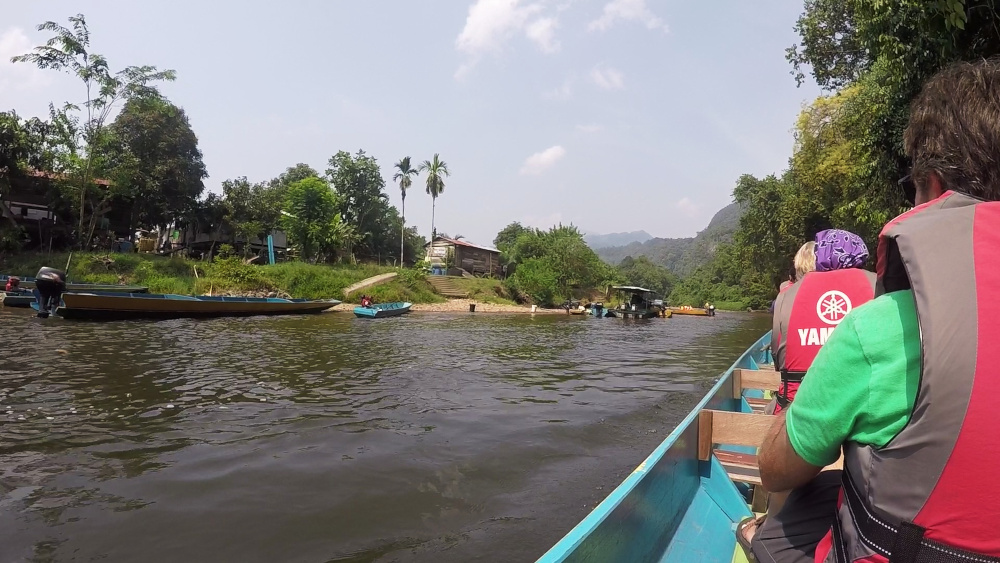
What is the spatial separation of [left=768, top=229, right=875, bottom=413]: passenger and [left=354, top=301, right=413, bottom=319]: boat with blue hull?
73.2ft

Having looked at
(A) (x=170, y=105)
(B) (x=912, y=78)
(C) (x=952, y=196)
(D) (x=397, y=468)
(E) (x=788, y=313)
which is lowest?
(D) (x=397, y=468)

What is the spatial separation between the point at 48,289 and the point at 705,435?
2007cm

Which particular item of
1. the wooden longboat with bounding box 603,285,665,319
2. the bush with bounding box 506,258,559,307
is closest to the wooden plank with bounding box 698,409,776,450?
the wooden longboat with bounding box 603,285,665,319

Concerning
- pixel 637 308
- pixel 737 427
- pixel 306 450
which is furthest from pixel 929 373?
pixel 637 308

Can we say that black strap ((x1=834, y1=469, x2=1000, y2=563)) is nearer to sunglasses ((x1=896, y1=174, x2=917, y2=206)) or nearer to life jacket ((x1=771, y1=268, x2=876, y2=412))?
sunglasses ((x1=896, y1=174, x2=917, y2=206))

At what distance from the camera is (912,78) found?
837 centimetres


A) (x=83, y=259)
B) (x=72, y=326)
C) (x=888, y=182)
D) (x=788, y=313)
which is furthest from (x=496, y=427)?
(x=83, y=259)

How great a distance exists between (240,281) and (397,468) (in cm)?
2799

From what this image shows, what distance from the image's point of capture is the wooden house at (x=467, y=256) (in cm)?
5072

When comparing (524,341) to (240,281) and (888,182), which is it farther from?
(240,281)

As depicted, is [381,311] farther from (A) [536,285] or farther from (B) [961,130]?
(B) [961,130]

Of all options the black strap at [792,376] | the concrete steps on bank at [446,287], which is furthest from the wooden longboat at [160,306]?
the black strap at [792,376]

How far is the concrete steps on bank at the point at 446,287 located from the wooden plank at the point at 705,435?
3569cm

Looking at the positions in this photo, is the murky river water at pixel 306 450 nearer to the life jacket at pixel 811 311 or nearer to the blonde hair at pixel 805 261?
the life jacket at pixel 811 311
